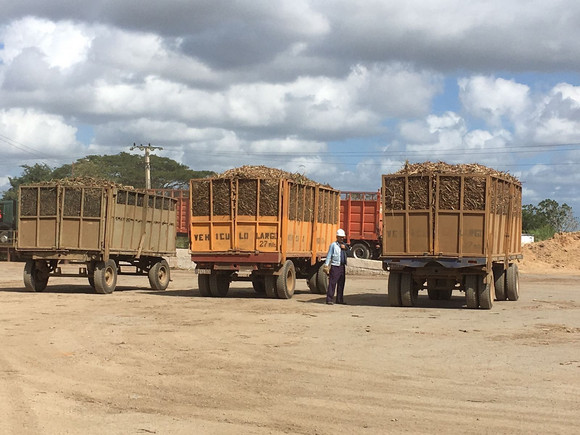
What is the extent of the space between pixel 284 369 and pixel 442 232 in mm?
8640

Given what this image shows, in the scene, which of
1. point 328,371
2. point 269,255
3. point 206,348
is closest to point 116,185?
point 269,255

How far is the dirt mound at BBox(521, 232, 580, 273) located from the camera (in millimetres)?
42438

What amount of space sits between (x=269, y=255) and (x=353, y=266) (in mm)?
15615

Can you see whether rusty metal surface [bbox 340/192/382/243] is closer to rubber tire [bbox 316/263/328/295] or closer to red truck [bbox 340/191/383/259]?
red truck [bbox 340/191/383/259]

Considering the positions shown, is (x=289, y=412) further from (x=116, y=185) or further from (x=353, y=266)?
(x=353, y=266)

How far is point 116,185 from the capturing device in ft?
71.0

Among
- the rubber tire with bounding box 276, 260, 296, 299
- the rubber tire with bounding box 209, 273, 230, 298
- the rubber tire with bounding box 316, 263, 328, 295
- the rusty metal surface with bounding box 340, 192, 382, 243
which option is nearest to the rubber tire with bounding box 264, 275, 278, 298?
the rubber tire with bounding box 276, 260, 296, 299

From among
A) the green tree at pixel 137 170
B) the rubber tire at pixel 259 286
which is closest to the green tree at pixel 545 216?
the green tree at pixel 137 170

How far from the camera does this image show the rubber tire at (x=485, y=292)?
1800 cm

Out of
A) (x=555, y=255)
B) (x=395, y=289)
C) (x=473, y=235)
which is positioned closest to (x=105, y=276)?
(x=395, y=289)

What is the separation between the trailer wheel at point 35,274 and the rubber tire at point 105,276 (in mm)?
1635

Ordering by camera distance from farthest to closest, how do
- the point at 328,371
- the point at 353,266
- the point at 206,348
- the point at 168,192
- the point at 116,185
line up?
the point at 168,192 → the point at 353,266 → the point at 116,185 → the point at 206,348 → the point at 328,371

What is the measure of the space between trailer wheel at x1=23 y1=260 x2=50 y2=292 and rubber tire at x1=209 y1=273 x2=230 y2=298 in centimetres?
426

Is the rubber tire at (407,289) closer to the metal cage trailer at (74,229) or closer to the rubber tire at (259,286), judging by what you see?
the rubber tire at (259,286)
